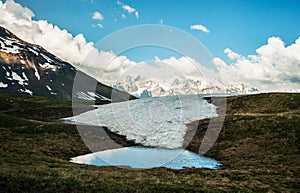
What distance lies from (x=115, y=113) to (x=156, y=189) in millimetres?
44998

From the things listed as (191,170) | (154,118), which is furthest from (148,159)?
(154,118)

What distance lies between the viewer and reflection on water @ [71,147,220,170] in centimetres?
2938

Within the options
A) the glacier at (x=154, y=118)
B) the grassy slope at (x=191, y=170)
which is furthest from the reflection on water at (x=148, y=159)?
the glacier at (x=154, y=118)

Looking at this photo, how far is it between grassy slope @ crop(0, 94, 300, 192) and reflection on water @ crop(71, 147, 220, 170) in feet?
7.14

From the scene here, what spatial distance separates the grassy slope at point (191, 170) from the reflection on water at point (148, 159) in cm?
218

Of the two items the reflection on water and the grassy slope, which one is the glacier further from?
the grassy slope

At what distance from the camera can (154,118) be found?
177ft

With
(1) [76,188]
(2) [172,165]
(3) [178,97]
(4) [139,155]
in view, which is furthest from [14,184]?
(3) [178,97]

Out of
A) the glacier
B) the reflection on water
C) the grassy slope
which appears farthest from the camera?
the glacier

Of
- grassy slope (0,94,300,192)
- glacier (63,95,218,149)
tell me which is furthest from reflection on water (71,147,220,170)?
glacier (63,95,218,149)

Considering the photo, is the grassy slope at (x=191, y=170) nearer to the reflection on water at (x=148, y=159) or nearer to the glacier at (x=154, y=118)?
the reflection on water at (x=148, y=159)

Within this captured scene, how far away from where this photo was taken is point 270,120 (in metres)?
41.0

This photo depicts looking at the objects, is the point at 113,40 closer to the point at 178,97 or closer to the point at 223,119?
the point at 223,119

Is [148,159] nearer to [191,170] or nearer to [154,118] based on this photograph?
[191,170]
